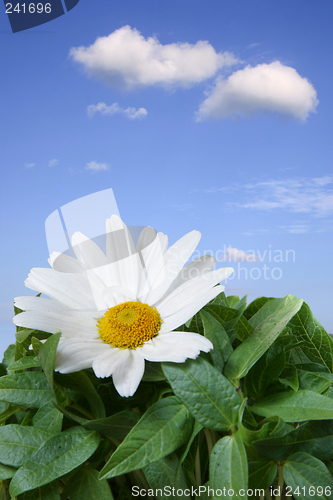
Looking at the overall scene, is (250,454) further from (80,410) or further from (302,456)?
(80,410)

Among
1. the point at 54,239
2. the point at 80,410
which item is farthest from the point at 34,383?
the point at 54,239

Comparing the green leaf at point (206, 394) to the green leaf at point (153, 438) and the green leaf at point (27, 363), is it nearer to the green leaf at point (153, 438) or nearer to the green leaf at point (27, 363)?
the green leaf at point (153, 438)

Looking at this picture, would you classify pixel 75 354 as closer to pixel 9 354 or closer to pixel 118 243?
pixel 118 243

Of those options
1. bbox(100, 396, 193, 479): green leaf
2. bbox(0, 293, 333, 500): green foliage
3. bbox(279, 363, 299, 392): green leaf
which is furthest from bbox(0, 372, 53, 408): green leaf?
bbox(279, 363, 299, 392): green leaf

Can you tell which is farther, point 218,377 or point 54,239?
point 54,239

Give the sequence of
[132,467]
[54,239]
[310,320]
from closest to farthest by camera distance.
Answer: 1. [132,467]
2. [310,320]
3. [54,239]

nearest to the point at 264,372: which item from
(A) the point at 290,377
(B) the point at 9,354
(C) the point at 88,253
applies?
(A) the point at 290,377

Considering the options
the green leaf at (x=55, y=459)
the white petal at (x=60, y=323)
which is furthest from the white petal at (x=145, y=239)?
the green leaf at (x=55, y=459)
